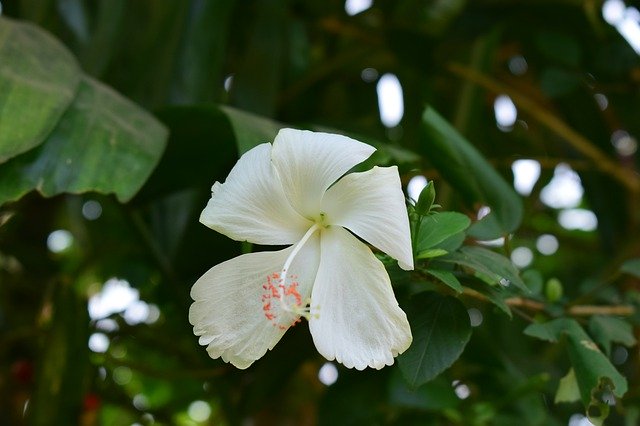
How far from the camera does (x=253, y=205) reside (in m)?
0.46

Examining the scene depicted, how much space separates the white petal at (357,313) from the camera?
42cm

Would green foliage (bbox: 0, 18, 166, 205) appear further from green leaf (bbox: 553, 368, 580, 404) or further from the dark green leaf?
the dark green leaf

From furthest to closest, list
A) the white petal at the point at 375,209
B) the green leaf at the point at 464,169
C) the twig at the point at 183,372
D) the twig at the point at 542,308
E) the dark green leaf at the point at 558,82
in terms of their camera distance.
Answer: the dark green leaf at the point at 558,82 < the twig at the point at 183,372 < the green leaf at the point at 464,169 < the twig at the point at 542,308 < the white petal at the point at 375,209

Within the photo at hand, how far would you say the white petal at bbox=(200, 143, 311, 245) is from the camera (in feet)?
1.49

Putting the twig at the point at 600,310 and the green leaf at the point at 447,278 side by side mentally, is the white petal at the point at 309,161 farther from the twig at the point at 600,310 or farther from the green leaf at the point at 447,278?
the twig at the point at 600,310

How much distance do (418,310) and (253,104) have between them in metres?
0.51

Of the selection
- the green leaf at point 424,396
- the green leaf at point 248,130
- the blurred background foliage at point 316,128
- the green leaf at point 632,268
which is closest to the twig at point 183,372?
the blurred background foliage at point 316,128

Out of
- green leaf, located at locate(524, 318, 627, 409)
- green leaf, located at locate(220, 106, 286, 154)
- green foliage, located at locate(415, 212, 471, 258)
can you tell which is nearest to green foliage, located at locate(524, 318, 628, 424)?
green leaf, located at locate(524, 318, 627, 409)

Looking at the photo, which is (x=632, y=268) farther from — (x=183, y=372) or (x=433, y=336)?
(x=183, y=372)

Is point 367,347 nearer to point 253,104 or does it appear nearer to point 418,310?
point 418,310

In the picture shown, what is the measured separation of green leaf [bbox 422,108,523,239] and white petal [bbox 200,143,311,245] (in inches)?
8.3

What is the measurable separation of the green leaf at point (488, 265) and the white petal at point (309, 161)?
9 centimetres

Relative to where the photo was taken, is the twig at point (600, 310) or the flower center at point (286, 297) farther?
the twig at point (600, 310)

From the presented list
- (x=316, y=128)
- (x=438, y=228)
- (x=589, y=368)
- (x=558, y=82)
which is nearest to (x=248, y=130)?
(x=316, y=128)
